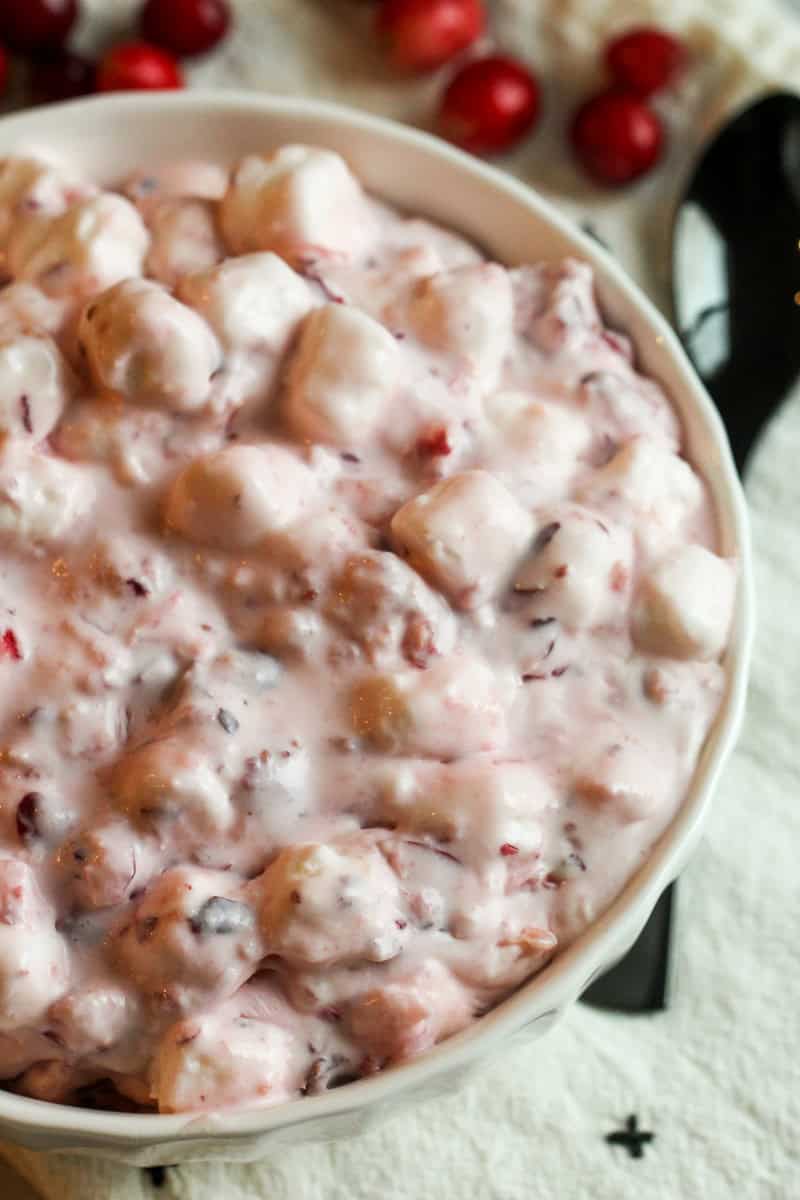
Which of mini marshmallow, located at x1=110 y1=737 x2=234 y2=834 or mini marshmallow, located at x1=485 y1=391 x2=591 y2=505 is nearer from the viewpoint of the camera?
mini marshmallow, located at x1=110 y1=737 x2=234 y2=834

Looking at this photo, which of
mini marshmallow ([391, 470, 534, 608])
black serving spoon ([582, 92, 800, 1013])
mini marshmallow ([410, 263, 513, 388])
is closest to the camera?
mini marshmallow ([391, 470, 534, 608])

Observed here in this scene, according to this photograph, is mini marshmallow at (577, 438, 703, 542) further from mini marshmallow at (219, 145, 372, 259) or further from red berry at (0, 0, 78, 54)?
red berry at (0, 0, 78, 54)

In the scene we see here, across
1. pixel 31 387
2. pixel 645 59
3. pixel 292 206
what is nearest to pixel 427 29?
pixel 645 59

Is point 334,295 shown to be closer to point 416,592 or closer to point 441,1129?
point 416,592

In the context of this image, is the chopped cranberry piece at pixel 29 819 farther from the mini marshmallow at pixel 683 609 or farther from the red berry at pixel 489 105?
the red berry at pixel 489 105

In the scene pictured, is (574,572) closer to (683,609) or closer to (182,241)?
(683,609)

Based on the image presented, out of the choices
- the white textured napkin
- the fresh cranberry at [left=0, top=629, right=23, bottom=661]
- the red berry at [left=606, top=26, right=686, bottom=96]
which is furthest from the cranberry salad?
the red berry at [left=606, top=26, right=686, bottom=96]

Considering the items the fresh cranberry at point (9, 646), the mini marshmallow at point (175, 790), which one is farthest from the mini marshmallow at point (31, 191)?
the mini marshmallow at point (175, 790)
